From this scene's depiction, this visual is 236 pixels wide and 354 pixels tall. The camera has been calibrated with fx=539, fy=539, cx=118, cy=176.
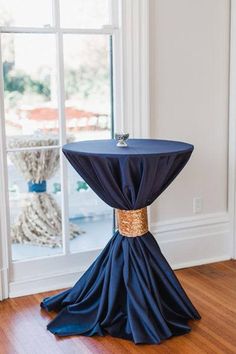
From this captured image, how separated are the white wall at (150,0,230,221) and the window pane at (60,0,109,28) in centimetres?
31

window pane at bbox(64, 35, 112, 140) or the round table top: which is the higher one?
window pane at bbox(64, 35, 112, 140)

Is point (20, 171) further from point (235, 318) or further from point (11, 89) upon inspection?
point (235, 318)

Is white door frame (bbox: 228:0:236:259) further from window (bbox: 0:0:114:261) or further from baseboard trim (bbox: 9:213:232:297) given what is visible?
window (bbox: 0:0:114:261)

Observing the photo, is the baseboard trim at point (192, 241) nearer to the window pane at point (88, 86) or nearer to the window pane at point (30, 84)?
the window pane at point (88, 86)

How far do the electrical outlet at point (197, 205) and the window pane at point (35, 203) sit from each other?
0.97 meters

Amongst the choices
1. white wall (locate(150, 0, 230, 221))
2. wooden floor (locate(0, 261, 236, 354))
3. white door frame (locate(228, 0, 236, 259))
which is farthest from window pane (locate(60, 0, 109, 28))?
wooden floor (locate(0, 261, 236, 354))

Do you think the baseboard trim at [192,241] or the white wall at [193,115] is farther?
the baseboard trim at [192,241]

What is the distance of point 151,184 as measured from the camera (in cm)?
271

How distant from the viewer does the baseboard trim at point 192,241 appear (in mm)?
3652

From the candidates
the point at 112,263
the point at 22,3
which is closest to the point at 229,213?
the point at 112,263

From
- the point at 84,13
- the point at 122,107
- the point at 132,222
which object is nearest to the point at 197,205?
the point at 122,107

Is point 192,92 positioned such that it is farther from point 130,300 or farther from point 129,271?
point 130,300

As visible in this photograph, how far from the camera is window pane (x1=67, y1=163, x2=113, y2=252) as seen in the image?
3465mm

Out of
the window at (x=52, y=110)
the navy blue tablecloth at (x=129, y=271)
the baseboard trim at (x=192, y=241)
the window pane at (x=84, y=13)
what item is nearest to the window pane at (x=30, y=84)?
the window at (x=52, y=110)
